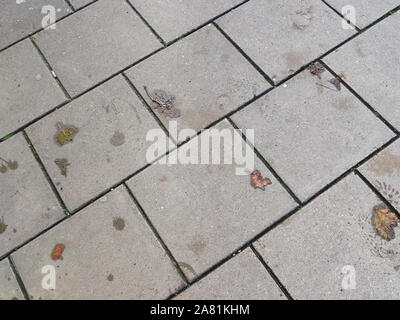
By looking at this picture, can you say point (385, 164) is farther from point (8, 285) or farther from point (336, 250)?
point (8, 285)

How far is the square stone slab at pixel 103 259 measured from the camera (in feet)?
6.49

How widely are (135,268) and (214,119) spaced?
3.20 ft

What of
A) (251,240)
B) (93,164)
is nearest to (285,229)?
(251,240)

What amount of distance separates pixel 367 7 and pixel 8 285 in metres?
2.84

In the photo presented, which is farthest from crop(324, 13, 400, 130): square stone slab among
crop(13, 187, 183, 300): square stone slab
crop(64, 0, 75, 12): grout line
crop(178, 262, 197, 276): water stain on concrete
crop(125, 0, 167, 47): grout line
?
crop(64, 0, 75, 12): grout line

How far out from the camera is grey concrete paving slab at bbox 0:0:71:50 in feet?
8.91

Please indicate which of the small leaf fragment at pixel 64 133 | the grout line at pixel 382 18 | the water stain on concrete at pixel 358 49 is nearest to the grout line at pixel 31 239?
the small leaf fragment at pixel 64 133

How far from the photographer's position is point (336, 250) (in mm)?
2012

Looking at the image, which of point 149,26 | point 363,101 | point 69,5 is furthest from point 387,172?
point 69,5

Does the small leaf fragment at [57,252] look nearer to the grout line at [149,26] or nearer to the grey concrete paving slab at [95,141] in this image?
the grey concrete paving slab at [95,141]

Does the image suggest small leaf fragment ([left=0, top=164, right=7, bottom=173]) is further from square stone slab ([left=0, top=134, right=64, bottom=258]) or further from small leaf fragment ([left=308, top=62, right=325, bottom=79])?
small leaf fragment ([left=308, top=62, right=325, bottom=79])

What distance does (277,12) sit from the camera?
2691 mm

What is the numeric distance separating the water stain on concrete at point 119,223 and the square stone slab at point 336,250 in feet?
2.42

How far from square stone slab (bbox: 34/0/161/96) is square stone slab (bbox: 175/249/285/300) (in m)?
1.42
